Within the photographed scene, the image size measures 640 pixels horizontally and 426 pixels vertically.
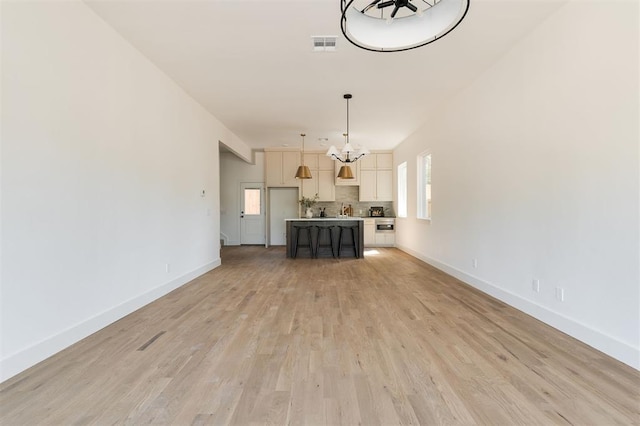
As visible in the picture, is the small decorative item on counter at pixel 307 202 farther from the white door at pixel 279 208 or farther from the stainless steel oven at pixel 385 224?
the stainless steel oven at pixel 385 224

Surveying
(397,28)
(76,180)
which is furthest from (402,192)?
(76,180)

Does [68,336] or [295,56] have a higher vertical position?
[295,56]

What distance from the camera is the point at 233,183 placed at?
9.17 m

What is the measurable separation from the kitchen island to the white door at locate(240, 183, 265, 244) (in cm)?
246

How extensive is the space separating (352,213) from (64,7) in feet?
25.3

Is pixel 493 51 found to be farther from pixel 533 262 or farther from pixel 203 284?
pixel 203 284

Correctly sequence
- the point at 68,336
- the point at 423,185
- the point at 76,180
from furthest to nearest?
1. the point at 423,185
2. the point at 76,180
3. the point at 68,336

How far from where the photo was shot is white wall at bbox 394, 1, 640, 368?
2.16m

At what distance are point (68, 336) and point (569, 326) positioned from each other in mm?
4145

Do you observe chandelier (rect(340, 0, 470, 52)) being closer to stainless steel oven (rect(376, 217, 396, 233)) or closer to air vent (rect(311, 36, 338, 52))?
air vent (rect(311, 36, 338, 52))

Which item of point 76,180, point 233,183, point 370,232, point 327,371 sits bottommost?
point 327,371

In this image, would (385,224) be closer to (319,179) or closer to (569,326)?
(319,179)

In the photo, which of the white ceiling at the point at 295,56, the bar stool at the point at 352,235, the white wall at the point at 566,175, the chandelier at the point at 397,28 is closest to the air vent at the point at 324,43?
the white ceiling at the point at 295,56

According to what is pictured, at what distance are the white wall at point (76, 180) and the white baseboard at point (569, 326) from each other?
13.5 ft
